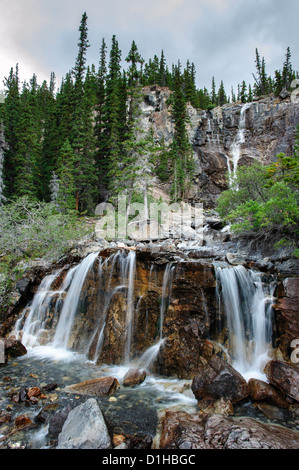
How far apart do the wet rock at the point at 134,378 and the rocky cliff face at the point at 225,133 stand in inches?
1379

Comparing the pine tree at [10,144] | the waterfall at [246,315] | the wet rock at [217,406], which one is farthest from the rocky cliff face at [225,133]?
the wet rock at [217,406]

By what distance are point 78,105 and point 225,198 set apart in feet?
83.5

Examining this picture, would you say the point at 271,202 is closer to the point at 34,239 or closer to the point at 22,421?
the point at 22,421

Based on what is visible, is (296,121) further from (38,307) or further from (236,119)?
(38,307)

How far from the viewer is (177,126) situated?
3972 centimetres

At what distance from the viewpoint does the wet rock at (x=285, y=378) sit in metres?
5.48

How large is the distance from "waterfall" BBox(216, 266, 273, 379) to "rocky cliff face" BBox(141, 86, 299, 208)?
31814 mm

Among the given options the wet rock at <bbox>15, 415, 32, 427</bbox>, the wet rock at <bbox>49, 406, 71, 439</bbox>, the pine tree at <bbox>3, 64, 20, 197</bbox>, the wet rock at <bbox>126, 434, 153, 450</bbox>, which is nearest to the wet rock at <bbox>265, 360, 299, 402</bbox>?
the wet rock at <bbox>126, 434, 153, 450</bbox>

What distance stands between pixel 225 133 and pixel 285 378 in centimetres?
4744

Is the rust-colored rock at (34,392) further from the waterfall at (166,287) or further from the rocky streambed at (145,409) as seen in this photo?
the waterfall at (166,287)

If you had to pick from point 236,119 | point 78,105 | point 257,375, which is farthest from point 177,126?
point 257,375

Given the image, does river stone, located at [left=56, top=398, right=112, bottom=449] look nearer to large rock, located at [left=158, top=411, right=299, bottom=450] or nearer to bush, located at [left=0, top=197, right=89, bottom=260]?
large rock, located at [left=158, top=411, right=299, bottom=450]

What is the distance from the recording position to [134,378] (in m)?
6.72

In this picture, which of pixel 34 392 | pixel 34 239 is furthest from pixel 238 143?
pixel 34 392
